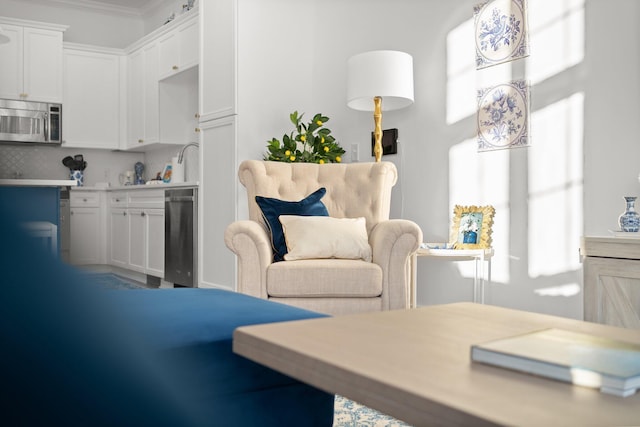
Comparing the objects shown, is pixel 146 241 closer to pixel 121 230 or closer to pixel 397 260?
pixel 121 230

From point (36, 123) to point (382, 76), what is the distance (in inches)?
A: 170

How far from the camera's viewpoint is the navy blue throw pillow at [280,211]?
306 cm

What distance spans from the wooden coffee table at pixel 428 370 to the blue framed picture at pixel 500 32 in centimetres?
230

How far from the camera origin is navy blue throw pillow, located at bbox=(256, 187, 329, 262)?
10.1 feet

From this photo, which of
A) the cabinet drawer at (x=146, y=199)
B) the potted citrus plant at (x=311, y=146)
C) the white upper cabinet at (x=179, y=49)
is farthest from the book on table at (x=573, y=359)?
the cabinet drawer at (x=146, y=199)

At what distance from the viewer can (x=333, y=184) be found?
3471mm

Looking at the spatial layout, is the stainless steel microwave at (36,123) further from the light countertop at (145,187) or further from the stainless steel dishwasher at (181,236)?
the stainless steel dishwasher at (181,236)

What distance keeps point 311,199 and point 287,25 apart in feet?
6.55

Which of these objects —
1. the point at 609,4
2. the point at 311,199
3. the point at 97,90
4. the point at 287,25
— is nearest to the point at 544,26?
the point at 609,4

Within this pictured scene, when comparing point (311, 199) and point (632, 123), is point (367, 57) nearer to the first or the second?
point (311, 199)

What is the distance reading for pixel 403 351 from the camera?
41.5 inches

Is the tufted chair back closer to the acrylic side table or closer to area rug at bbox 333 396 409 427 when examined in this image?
the acrylic side table

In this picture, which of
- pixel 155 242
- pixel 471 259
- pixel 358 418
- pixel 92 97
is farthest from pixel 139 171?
pixel 358 418

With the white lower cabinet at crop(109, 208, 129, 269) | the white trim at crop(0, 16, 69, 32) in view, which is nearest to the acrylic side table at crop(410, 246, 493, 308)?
the white lower cabinet at crop(109, 208, 129, 269)
